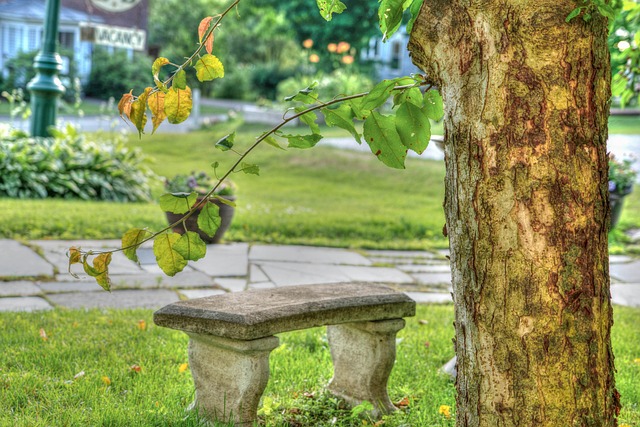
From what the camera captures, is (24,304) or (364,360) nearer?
(364,360)

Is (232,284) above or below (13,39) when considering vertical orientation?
below

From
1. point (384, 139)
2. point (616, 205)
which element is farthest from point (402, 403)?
point (616, 205)

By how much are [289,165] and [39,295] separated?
8626 millimetres

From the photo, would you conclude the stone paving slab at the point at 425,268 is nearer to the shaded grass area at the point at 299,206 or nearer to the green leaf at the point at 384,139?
the shaded grass area at the point at 299,206

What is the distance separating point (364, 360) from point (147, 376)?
94 centimetres

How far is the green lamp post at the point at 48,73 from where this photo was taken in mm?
8641

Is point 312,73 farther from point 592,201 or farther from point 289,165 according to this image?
point 592,201

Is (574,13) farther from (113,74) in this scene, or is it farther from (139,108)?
(113,74)

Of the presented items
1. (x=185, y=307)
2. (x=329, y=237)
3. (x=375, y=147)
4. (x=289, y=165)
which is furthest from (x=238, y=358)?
(x=289, y=165)

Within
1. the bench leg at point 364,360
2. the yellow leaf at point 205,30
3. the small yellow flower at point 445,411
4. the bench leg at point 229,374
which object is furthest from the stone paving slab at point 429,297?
the yellow leaf at point 205,30

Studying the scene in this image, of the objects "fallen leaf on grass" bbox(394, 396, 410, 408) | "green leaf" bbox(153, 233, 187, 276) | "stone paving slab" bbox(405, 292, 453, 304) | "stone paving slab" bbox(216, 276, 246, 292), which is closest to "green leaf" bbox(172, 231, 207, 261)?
"green leaf" bbox(153, 233, 187, 276)

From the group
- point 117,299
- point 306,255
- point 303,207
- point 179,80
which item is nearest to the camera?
point 179,80

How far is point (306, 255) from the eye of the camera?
6.73 meters

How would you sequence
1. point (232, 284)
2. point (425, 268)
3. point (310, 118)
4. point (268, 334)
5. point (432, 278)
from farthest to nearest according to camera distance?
point (425, 268) → point (432, 278) → point (232, 284) → point (268, 334) → point (310, 118)
